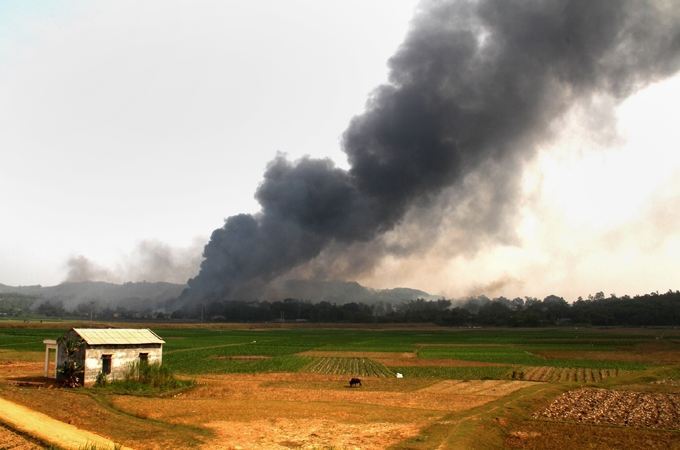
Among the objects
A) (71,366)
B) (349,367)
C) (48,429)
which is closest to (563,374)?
(349,367)

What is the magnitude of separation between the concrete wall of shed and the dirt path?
1306cm

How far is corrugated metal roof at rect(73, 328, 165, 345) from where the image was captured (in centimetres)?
4497

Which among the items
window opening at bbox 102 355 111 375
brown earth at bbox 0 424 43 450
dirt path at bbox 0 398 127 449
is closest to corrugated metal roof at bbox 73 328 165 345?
window opening at bbox 102 355 111 375

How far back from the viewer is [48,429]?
1024 inches

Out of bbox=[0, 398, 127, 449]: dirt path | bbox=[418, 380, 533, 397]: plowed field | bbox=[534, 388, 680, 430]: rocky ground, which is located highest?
bbox=[0, 398, 127, 449]: dirt path

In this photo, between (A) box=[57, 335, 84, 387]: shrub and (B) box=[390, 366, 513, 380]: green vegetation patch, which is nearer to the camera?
(A) box=[57, 335, 84, 387]: shrub

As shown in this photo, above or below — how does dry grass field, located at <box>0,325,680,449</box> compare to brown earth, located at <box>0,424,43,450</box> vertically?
below

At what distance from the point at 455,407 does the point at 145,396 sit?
22915 millimetres

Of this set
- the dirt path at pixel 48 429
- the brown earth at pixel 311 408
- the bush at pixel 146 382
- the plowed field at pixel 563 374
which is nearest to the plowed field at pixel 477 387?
the brown earth at pixel 311 408

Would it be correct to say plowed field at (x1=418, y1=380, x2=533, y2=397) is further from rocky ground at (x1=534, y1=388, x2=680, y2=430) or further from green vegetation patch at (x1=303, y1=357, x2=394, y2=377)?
green vegetation patch at (x1=303, y1=357, x2=394, y2=377)

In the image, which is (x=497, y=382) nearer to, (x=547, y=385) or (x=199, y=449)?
(x=547, y=385)

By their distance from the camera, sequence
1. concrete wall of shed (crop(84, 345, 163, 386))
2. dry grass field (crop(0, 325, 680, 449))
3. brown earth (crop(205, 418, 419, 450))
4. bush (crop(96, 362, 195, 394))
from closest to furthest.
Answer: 1. brown earth (crop(205, 418, 419, 450))
2. dry grass field (crop(0, 325, 680, 449))
3. bush (crop(96, 362, 195, 394))
4. concrete wall of shed (crop(84, 345, 163, 386))

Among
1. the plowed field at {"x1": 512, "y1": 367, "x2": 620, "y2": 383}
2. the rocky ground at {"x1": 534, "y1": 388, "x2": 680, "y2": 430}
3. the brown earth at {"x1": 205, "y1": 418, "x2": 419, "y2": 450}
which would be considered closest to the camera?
the brown earth at {"x1": 205, "y1": 418, "x2": 419, "y2": 450}

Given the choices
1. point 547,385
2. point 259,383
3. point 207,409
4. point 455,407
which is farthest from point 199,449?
point 547,385
